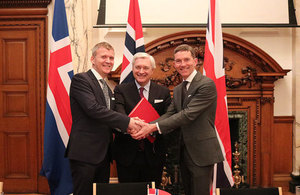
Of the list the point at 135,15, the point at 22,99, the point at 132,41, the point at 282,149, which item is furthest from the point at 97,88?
the point at 282,149

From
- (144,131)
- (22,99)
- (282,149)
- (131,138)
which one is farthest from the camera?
(282,149)

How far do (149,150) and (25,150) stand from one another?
233 cm

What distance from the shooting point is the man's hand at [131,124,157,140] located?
2.52m

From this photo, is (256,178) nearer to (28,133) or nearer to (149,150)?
(149,150)

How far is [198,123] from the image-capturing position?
8.27 ft

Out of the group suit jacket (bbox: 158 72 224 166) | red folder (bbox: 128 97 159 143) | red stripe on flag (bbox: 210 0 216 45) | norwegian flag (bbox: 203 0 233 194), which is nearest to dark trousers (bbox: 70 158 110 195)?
red folder (bbox: 128 97 159 143)

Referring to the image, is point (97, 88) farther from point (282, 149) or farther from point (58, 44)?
point (282, 149)

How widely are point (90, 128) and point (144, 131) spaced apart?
16.9 inches

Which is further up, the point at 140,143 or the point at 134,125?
Result: the point at 134,125

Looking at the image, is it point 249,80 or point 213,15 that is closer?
point 213,15

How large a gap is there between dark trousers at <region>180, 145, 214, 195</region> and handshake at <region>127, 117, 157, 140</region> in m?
0.31

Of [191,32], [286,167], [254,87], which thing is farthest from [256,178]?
[191,32]

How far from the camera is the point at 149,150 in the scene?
266 centimetres

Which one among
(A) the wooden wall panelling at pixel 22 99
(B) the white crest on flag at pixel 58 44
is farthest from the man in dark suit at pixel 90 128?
(A) the wooden wall panelling at pixel 22 99
